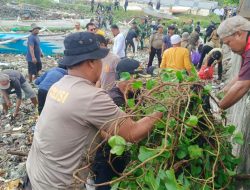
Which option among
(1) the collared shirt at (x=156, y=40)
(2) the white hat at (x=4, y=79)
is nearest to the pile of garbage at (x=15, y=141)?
(2) the white hat at (x=4, y=79)

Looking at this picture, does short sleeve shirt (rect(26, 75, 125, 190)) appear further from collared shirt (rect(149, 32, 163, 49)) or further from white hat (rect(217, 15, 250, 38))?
collared shirt (rect(149, 32, 163, 49))

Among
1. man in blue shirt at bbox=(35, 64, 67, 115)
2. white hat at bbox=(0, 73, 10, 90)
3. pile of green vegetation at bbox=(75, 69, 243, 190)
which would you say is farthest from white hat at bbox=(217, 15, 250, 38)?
white hat at bbox=(0, 73, 10, 90)

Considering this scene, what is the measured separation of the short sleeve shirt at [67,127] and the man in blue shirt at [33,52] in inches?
358

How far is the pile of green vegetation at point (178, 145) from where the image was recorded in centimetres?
208

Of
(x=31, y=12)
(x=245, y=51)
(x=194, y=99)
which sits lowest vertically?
(x=31, y=12)

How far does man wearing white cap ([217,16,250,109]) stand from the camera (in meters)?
3.00

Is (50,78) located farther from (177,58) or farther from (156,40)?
(156,40)

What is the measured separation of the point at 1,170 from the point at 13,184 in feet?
2.74

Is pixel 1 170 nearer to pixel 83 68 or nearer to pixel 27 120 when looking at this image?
pixel 27 120

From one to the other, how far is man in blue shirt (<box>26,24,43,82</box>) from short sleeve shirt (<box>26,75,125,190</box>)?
29.8 ft

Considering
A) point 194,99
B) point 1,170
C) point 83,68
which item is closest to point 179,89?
point 194,99

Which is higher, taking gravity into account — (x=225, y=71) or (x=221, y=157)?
(x=221, y=157)

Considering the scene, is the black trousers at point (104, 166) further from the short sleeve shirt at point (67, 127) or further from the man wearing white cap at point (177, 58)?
Answer: the man wearing white cap at point (177, 58)

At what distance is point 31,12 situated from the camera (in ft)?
137
